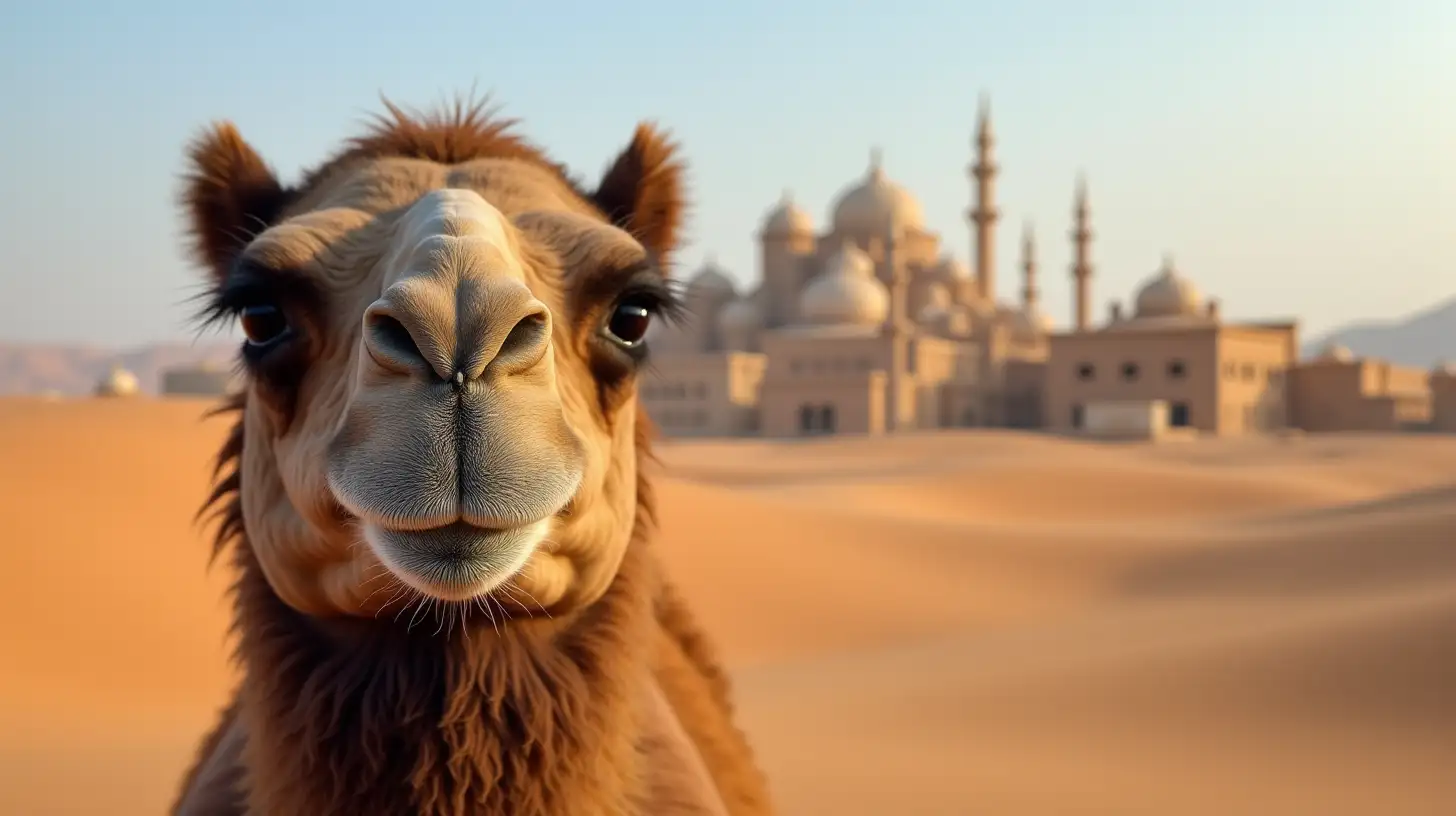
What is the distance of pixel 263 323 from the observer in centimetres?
196

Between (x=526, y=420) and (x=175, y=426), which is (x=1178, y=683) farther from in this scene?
(x=175, y=426)

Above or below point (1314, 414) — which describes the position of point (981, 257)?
above

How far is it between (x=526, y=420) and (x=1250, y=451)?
109 ft

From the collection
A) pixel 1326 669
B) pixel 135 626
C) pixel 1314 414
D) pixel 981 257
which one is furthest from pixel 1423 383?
pixel 135 626

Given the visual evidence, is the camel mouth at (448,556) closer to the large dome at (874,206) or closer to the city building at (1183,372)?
the city building at (1183,372)

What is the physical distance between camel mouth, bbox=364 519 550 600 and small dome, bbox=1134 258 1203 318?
48994mm

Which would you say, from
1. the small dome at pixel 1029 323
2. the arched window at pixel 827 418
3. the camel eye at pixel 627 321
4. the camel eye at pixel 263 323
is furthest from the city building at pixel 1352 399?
the camel eye at pixel 263 323

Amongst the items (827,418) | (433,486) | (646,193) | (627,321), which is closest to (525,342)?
(433,486)

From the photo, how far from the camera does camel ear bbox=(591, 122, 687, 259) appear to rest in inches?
96.4

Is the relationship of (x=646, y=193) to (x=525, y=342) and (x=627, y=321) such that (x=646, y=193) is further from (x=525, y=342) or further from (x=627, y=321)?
(x=525, y=342)

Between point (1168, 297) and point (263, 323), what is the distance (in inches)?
1930

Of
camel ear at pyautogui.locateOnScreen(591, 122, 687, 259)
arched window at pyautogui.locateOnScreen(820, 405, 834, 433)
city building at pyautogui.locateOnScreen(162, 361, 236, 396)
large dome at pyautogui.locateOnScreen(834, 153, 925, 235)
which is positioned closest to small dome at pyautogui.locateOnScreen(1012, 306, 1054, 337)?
large dome at pyautogui.locateOnScreen(834, 153, 925, 235)

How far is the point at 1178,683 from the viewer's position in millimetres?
6883

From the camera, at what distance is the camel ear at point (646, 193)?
245 centimetres
